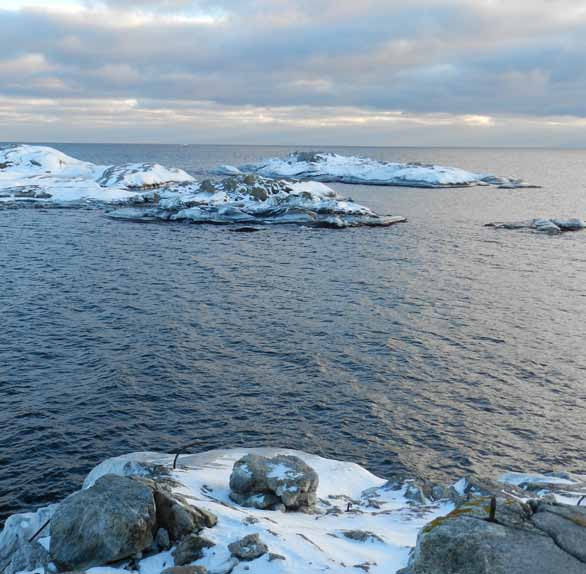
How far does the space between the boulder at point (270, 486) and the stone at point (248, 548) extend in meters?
3.74

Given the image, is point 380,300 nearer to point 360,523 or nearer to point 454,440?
point 454,440

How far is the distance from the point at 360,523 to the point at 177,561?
5816 millimetres

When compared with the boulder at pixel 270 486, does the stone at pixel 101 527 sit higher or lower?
higher

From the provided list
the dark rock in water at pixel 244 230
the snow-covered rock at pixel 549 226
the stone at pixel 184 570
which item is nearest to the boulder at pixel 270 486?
the stone at pixel 184 570

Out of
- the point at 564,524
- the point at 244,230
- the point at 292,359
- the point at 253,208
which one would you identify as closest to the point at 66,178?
the point at 253,208

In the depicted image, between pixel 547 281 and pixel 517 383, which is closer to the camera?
pixel 517 383

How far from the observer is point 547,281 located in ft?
179

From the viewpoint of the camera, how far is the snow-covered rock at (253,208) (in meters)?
91.1

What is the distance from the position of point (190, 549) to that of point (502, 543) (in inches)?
251

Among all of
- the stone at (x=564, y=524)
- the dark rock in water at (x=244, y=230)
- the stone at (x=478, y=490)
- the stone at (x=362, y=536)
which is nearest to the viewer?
the stone at (x=564, y=524)

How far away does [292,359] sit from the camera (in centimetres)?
3309

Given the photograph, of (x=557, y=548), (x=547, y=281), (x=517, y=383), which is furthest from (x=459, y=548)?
(x=547, y=281)

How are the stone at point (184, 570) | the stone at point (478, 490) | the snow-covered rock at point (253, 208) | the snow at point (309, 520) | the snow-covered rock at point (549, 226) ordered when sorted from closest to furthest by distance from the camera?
the stone at point (184, 570)
the snow at point (309, 520)
the stone at point (478, 490)
the snow-covered rock at point (549, 226)
the snow-covered rock at point (253, 208)

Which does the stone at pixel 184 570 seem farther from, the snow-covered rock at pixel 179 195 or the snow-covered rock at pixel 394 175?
the snow-covered rock at pixel 394 175
